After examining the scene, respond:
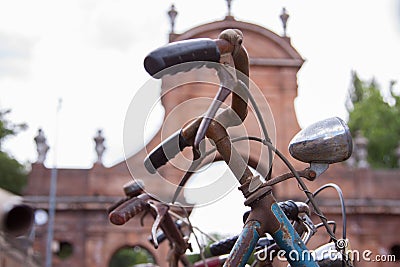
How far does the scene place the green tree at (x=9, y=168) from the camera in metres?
36.6

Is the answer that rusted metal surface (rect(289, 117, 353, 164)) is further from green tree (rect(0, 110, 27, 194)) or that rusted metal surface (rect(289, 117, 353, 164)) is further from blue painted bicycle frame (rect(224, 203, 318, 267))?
green tree (rect(0, 110, 27, 194))

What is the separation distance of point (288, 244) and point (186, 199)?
2.87ft

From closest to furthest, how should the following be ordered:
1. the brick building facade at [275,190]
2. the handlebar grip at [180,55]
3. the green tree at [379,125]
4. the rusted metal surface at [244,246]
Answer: the handlebar grip at [180,55], the rusted metal surface at [244,246], the brick building facade at [275,190], the green tree at [379,125]

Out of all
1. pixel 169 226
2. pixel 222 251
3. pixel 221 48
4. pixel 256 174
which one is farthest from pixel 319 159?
pixel 169 226

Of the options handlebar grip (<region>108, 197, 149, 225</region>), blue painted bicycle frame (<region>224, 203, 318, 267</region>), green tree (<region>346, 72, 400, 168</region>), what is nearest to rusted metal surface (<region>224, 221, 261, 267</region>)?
blue painted bicycle frame (<region>224, 203, 318, 267</region>)

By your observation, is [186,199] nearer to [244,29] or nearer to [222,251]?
[222,251]

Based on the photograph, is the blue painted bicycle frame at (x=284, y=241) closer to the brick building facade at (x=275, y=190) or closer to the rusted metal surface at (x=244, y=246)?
the rusted metal surface at (x=244, y=246)

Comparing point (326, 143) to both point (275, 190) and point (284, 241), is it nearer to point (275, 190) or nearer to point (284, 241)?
point (284, 241)

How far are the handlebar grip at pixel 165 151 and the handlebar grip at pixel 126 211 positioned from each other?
50cm

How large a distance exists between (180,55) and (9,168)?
120 feet

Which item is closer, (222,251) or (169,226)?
(222,251)

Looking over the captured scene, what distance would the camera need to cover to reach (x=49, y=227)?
20.3 m

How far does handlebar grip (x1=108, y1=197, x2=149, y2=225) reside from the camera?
12.2ft

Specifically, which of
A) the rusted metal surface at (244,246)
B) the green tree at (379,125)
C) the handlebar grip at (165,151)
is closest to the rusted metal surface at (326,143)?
the rusted metal surface at (244,246)
